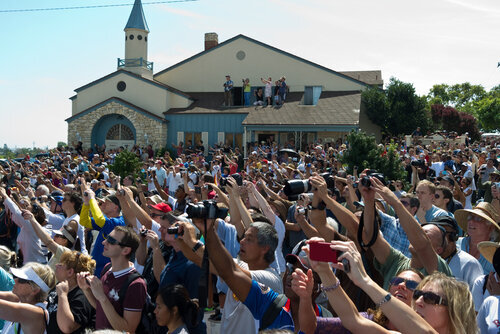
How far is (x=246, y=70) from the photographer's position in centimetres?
3100

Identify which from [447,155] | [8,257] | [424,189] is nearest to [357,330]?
[424,189]

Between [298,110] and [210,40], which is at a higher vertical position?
[210,40]

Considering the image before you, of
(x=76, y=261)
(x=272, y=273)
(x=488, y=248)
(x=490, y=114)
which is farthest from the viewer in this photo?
(x=490, y=114)

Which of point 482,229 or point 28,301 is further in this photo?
point 482,229

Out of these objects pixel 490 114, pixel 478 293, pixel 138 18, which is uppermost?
pixel 138 18

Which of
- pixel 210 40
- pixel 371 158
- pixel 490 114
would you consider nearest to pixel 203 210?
pixel 371 158

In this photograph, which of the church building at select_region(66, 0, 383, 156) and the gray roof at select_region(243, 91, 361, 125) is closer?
the gray roof at select_region(243, 91, 361, 125)

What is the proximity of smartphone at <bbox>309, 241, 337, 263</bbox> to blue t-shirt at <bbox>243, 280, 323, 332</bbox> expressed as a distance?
0.87 meters

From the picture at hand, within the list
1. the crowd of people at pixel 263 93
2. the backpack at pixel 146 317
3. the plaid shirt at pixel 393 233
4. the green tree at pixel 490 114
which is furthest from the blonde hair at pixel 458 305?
the green tree at pixel 490 114

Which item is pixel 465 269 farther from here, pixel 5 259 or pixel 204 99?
pixel 204 99

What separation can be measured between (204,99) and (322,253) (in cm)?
2956

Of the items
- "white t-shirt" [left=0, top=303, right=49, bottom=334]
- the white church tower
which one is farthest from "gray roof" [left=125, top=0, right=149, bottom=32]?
"white t-shirt" [left=0, top=303, right=49, bottom=334]

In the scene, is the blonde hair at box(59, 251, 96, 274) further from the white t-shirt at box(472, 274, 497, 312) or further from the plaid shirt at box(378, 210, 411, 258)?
the white t-shirt at box(472, 274, 497, 312)

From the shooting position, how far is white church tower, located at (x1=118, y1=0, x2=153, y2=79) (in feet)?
105
